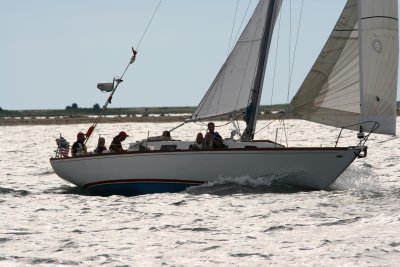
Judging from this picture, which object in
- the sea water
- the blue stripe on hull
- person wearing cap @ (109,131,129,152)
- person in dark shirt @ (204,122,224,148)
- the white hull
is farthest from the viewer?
person wearing cap @ (109,131,129,152)

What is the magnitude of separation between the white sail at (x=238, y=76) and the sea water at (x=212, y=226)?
3059 millimetres

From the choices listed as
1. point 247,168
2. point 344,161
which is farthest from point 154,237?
point 344,161

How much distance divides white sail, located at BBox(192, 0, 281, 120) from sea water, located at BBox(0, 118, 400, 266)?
3059 mm

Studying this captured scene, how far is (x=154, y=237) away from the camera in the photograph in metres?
16.5

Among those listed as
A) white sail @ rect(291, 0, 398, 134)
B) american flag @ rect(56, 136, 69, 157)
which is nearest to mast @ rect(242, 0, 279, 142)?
white sail @ rect(291, 0, 398, 134)

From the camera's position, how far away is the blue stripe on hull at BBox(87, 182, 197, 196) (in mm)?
24109

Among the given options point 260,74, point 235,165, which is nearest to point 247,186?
point 235,165

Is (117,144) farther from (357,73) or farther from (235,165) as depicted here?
(357,73)

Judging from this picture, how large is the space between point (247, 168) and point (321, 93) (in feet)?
10.3

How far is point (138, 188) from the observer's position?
965 inches

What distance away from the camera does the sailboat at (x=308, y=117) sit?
23.3 meters

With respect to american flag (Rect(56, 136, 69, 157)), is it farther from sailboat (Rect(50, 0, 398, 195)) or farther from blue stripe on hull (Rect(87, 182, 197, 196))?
blue stripe on hull (Rect(87, 182, 197, 196))

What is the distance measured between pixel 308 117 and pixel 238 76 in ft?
9.12

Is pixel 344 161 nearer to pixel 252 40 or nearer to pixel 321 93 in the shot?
pixel 321 93
